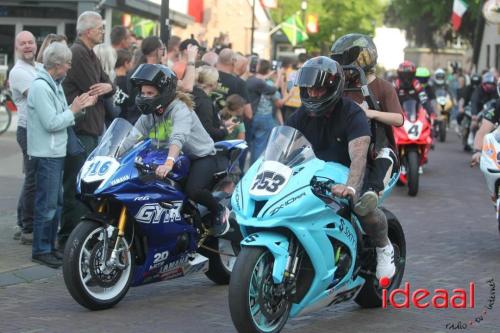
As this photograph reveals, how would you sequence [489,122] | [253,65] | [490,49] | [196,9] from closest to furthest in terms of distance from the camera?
[489,122], [253,65], [196,9], [490,49]

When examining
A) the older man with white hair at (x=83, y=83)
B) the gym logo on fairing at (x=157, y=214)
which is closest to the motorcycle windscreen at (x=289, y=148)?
the gym logo on fairing at (x=157, y=214)

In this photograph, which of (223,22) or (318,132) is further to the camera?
(223,22)

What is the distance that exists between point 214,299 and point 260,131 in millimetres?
7737

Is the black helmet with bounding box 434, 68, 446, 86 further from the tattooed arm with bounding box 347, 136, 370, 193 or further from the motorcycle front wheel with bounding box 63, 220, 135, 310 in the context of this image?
the tattooed arm with bounding box 347, 136, 370, 193

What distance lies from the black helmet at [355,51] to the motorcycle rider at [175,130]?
1.20 meters

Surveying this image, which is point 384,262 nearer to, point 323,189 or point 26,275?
point 323,189

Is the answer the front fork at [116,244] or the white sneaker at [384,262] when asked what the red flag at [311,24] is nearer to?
the front fork at [116,244]

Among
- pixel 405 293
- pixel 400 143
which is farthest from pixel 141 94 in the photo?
pixel 400 143

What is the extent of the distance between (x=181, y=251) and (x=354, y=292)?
58.0 inches

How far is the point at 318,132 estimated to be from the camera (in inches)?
273

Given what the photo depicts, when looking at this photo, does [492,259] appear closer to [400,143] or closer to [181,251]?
[181,251]

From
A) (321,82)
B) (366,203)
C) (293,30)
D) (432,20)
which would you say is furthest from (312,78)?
A: (432,20)

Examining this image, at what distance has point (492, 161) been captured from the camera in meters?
9.73

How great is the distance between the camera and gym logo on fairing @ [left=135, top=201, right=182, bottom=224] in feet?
24.6
